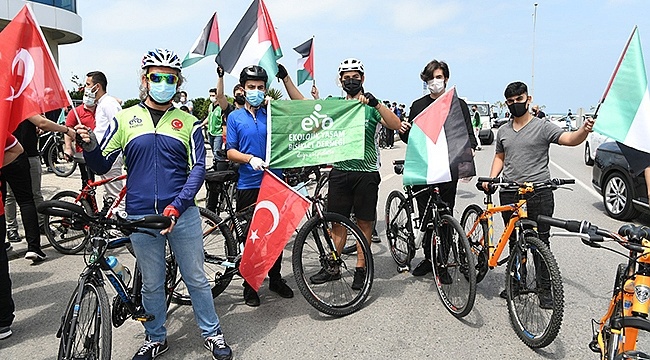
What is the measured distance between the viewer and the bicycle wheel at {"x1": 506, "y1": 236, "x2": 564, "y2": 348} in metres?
3.50

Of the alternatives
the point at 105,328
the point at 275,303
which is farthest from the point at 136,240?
the point at 275,303

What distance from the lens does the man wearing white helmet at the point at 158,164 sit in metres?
3.31

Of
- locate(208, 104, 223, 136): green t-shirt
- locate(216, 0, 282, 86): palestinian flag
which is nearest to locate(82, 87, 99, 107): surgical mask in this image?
locate(216, 0, 282, 86): palestinian flag

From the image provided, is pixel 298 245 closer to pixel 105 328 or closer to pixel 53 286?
pixel 105 328

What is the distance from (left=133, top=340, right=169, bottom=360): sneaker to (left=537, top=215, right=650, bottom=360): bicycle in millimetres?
2884

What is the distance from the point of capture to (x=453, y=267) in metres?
4.48

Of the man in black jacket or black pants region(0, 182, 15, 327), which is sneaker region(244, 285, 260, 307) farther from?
black pants region(0, 182, 15, 327)

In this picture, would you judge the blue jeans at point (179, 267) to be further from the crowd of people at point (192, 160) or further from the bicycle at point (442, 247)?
the bicycle at point (442, 247)

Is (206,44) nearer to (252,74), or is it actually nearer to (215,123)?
(252,74)

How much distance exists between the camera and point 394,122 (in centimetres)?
454

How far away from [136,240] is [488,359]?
264 centimetres

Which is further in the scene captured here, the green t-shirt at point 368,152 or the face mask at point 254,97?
the green t-shirt at point 368,152

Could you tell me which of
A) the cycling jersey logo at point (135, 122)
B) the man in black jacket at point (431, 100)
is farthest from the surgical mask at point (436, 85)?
the cycling jersey logo at point (135, 122)

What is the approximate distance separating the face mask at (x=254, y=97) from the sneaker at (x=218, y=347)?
2035mm
